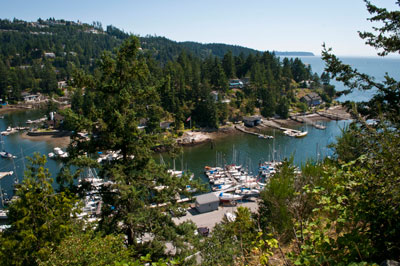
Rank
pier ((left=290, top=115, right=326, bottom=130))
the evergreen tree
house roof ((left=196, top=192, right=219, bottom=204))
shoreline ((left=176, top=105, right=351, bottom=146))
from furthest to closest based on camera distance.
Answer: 1. the evergreen tree
2. pier ((left=290, top=115, right=326, bottom=130))
3. shoreline ((left=176, top=105, right=351, bottom=146))
4. house roof ((left=196, top=192, right=219, bottom=204))

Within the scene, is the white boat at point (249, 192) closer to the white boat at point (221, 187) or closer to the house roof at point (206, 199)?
the white boat at point (221, 187)

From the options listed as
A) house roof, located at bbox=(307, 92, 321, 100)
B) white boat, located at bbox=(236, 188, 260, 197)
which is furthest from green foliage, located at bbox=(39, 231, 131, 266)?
house roof, located at bbox=(307, 92, 321, 100)

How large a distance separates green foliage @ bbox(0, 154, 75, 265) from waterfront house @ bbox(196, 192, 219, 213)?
14632mm

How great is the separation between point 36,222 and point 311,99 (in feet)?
198

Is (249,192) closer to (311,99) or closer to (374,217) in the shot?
(374,217)

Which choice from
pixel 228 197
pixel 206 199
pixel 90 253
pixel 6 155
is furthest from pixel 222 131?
pixel 90 253

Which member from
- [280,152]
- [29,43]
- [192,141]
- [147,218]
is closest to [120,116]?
[147,218]

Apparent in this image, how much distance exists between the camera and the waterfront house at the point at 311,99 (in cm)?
5891

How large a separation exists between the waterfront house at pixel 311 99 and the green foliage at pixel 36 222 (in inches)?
2287

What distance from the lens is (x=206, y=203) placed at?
2078cm

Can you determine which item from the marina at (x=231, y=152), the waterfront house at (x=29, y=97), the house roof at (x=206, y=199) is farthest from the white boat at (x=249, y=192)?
the waterfront house at (x=29, y=97)

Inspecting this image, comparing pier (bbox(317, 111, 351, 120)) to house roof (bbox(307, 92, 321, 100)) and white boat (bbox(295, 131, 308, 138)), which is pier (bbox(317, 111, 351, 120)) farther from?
white boat (bbox(295, 131, 308, 138))

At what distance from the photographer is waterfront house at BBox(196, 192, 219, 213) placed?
2070 centimetres

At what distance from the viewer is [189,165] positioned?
32250 mm
